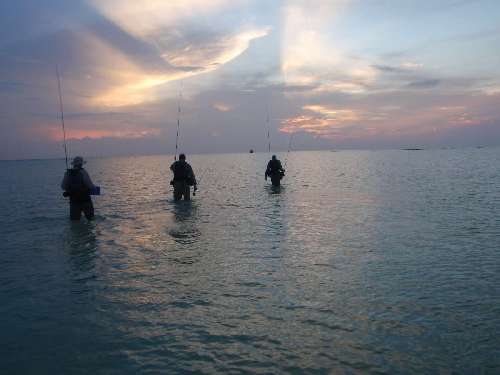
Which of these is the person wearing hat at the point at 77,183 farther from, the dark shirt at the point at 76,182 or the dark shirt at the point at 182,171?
the dark shirt at the point at 182,171

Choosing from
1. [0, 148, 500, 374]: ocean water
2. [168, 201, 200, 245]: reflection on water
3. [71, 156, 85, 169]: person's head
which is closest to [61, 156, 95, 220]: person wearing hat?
[71, 156, 85, 169]: person's head

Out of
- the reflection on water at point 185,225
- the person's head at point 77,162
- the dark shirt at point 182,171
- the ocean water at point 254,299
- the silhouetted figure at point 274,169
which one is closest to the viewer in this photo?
the ocean water at point 254,299

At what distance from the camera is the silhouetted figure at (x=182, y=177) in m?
20.9

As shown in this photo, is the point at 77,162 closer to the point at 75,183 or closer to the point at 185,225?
the point at 75,183

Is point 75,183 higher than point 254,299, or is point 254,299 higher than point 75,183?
point 75,183

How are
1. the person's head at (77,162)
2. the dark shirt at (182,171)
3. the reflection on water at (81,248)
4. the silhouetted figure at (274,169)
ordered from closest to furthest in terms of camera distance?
the reflection on water at (81,248)
the person's head at (77,162)
the dark shirt at (182,171)
the silhouetted figure at (274,169)

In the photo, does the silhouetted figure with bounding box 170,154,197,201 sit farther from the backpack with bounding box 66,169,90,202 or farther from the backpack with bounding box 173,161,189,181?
the backpack with bounding box 66,169,90,202

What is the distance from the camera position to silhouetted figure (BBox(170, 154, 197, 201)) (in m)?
20.9

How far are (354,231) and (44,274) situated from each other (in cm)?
923

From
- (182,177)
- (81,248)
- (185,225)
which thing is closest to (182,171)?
(182,177)

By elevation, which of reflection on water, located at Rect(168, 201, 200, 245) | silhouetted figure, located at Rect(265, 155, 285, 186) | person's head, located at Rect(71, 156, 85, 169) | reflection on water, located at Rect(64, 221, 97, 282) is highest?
person's head, located at Rect(71, 156, 85, 169)

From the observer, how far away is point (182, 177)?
21734mm

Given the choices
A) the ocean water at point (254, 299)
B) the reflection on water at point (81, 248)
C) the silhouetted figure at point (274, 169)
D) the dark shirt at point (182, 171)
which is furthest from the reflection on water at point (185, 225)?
the silhouetted figure at point (274, 169)

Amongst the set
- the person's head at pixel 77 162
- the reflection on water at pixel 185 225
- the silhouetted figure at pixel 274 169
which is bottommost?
the reflection on water at pixel 185 225
